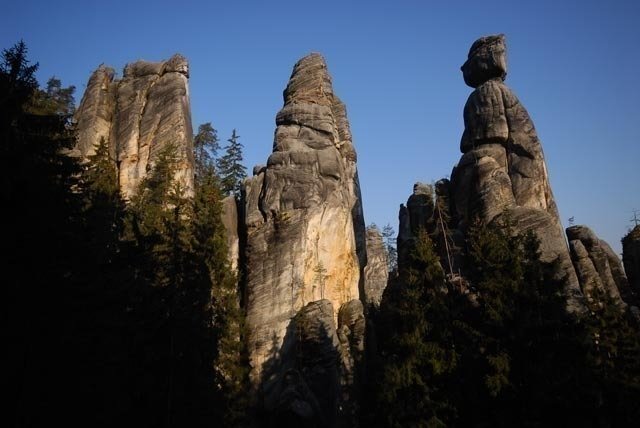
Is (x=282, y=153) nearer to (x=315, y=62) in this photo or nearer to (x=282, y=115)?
(x=282, y=115)

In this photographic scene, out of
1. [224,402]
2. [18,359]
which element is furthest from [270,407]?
[18,359]

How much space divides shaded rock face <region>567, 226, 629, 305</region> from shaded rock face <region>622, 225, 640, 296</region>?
4.13 metres

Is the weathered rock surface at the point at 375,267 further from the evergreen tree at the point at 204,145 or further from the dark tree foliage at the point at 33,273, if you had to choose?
the dark tree foliage at the point at 33,273

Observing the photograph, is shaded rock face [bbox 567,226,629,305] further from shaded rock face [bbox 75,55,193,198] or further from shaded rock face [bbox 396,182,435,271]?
shaded rock face [bbox 75,55,193,198]

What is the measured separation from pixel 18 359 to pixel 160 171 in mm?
25797

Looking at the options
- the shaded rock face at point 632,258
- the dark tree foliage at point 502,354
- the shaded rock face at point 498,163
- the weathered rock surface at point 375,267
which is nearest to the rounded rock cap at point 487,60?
the shaded rock face at point 498,163

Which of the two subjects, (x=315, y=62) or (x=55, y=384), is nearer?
(x=55, y=384)

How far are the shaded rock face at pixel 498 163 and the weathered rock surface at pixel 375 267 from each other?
26384 millimetres

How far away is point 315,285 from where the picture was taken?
110 ft

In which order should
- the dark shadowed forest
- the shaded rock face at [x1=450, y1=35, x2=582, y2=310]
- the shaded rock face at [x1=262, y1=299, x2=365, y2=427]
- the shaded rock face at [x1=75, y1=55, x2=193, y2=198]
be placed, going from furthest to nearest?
the shaded rock face at [x1=75, y1=55, x2=193, y2=198]
the shaded rock face at [x1=450, y1=35, x2=582, y2=310]
the shaded rock face at [x1=262, y1=299, x2=365, y2=427]
the dark shadowed forest

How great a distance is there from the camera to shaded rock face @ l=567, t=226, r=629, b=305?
3494cm

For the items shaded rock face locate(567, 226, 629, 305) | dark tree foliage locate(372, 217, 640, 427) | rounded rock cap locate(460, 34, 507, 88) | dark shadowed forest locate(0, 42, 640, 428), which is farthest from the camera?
rounded rock cap locate(460, 34, 507, 88)

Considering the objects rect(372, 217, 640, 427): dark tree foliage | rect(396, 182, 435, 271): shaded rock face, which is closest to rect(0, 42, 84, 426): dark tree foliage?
rect(372, 217, 640, 427): dark tree foliage

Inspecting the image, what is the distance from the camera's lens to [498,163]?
38062 mm
